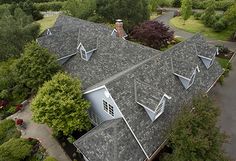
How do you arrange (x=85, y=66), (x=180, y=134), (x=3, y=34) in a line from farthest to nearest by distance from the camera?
(x=3, y=34)
(x=85, y=66)
(x=180, y=134)

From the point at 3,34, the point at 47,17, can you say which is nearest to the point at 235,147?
the point at 3,34

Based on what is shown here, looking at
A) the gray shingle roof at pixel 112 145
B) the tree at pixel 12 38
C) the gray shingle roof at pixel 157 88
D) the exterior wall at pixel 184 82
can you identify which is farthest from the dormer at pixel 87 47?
the tree at pixel 12 38

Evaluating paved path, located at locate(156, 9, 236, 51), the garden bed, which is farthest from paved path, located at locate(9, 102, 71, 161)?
paved path, located at locate(156, 9, 236, 51)

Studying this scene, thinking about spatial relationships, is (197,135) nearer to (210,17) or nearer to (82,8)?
(82,8)

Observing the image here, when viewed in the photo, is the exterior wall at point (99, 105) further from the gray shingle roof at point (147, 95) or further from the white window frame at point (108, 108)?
the gray shingle roof at point (147, 95)

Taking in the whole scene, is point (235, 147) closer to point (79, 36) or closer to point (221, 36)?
point (79, 36)
